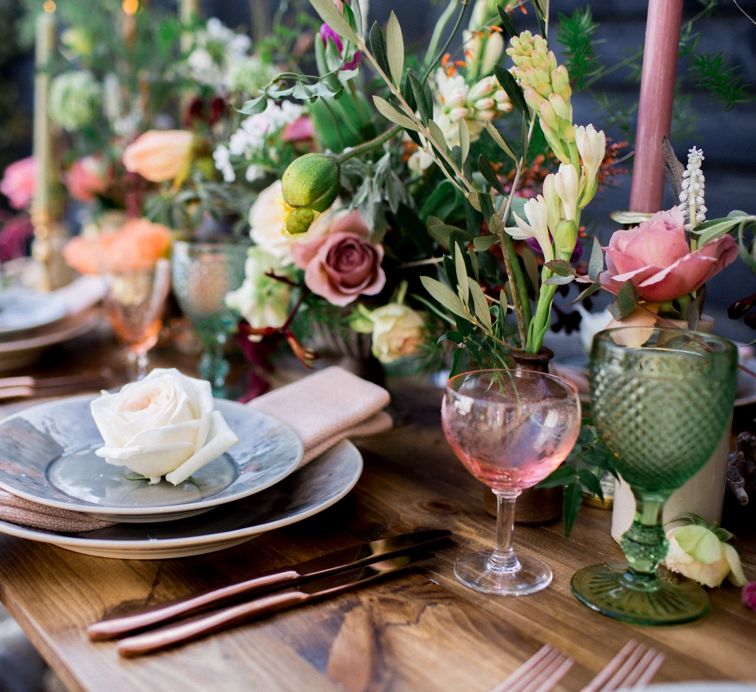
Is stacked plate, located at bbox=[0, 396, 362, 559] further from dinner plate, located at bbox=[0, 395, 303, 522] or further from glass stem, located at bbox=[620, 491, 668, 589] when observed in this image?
glass stem, located at bbox=[620, 491, 668, 589]

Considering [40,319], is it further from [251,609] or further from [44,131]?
[251,609]

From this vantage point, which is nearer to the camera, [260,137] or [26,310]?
[260,137]

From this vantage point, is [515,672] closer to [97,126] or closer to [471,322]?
[471,322]

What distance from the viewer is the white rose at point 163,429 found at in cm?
76

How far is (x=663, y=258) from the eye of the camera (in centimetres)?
68

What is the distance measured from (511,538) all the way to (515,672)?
15 cm

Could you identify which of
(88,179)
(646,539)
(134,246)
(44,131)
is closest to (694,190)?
(646,539)

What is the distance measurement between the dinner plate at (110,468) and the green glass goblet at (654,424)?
0.29 meters

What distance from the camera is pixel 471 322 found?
0.77 m

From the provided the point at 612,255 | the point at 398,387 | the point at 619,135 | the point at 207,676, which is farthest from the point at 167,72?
the point at 207,676

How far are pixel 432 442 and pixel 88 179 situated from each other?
1.11 metres

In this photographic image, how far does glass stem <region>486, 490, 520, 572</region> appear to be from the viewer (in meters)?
0.71

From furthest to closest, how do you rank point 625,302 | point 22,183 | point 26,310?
point 22,183
point 26,310
point 625,302

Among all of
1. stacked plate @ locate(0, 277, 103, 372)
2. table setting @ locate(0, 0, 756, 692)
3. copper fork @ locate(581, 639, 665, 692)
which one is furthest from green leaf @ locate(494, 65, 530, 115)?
stacked plate @ locate(0, 277, 103, 372)
